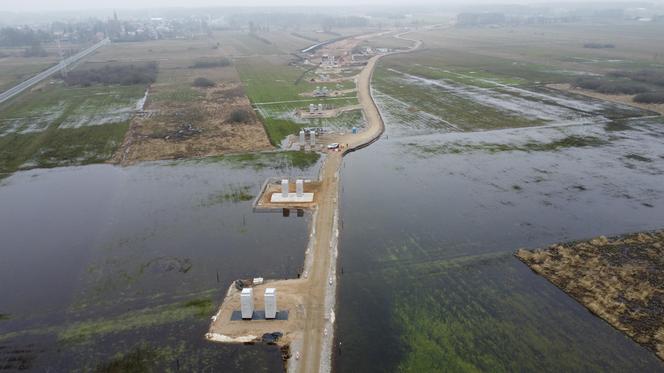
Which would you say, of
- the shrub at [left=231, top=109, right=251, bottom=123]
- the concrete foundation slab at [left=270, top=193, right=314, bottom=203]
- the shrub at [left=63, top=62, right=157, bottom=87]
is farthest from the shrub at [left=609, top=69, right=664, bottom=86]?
the shrub at [left=63, top=62, right=157, bottom=87]

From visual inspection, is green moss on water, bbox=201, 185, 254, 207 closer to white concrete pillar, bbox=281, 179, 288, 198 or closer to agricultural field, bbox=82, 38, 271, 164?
white concrete pillar, bbox=281, 179, 288, 198

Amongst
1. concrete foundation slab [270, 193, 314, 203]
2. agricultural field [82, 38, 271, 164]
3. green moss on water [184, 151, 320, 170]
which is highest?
agricultural field [82, 38, 271, 164]

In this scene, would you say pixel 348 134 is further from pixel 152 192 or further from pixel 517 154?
pixel 152 192

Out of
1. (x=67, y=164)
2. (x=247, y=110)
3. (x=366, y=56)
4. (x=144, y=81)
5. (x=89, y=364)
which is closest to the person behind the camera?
(x=89, y=364)

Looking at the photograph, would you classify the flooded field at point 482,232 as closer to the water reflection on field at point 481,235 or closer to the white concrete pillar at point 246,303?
the water reflection on field at point 481,235

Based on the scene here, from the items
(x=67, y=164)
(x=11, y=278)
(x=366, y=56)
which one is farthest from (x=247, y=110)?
(x=366, y=56)
